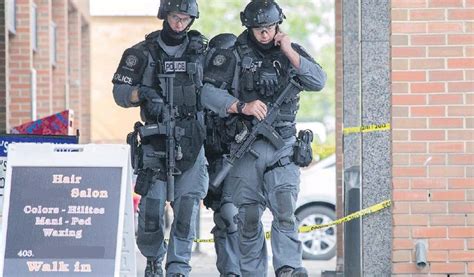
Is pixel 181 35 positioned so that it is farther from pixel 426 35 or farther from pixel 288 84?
pixel 426 35

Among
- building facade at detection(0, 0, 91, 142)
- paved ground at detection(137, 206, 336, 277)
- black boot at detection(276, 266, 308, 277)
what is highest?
building facade at detection(0, 0, 91, 142)

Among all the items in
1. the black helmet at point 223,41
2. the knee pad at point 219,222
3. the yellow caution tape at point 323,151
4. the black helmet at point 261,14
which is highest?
the yellow caution tape at point 323,151

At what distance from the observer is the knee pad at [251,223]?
10289 millimetres

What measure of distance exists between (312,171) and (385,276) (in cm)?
1057

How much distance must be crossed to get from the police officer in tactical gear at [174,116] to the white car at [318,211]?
8.73m

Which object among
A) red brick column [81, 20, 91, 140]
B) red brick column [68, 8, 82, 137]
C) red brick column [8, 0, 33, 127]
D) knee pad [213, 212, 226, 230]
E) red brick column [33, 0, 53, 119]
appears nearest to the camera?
knee pad [213, 212, 226, 230]

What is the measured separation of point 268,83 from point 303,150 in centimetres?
53

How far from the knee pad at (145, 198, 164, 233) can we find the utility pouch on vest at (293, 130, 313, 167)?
3.53 ft

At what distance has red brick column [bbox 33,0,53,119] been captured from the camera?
21734 mm

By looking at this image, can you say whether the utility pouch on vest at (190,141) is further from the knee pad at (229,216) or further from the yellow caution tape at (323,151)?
the yellow caution tape at (323,151)

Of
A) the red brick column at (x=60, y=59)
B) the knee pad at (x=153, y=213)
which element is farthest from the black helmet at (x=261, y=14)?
the red brick column at (x=60, y=59)

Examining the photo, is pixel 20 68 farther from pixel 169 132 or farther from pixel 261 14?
pixel 261 14

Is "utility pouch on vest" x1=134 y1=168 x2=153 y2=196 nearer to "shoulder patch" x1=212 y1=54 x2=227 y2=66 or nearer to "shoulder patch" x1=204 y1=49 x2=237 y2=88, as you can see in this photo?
"shoulder patch" x1=204 y1=49 x2=237 y2=88

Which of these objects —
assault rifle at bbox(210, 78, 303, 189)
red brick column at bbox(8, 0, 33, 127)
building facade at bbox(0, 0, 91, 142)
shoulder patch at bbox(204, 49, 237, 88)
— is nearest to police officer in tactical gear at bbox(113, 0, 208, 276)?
shoulder patch at bbox(204, 49, 237, 88)
